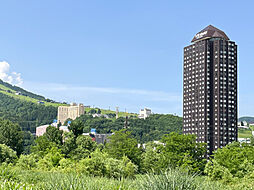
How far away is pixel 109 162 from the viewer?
57031 mm

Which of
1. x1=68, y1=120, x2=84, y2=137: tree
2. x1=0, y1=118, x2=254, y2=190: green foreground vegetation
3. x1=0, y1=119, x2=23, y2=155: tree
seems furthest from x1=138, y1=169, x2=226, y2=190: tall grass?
x1=0, y1=119, x2=23, y2=155: tree

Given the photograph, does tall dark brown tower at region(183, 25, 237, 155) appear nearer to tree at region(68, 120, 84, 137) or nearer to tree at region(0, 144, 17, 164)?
tree at region(68, 120, 84, 137)

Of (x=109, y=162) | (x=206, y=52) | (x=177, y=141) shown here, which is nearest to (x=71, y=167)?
(x=109, y=162)

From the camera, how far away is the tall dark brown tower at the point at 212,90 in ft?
427

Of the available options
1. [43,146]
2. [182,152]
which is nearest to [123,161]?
[182,152]

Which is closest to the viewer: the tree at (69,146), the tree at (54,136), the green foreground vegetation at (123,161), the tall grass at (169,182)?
the tall grass at (169,182)

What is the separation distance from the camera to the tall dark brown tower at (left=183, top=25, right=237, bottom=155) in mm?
130250

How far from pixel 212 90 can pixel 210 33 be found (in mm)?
23465

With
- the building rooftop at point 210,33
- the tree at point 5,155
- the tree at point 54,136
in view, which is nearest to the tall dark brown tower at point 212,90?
Answer: the building rooftop at point 210,33

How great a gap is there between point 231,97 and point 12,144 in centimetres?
8084

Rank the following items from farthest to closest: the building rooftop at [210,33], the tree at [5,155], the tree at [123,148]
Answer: the building rooftop at [210,33]
the tree at [5,155]
the tree at [123,148]

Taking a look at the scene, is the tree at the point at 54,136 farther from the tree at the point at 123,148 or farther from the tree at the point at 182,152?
the tree at the point at 182,152

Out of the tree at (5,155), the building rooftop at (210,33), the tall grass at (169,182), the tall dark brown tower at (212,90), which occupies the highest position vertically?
the building rooftop at (210,33)

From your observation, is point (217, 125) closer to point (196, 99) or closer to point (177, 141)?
point (196, 99)
